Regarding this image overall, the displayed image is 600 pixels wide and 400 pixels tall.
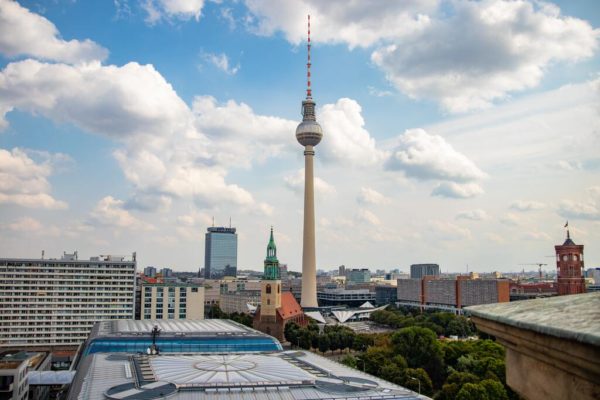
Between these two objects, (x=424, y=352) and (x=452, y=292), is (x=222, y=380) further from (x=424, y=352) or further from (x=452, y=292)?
(x=452, y=292)

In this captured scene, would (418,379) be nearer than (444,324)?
Yes

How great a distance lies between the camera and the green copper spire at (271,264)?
4594 inches

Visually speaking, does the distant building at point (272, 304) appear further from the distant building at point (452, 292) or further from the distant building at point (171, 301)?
the distant building at point (452, 292)

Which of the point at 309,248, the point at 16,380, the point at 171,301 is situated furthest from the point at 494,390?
the point at 309,248

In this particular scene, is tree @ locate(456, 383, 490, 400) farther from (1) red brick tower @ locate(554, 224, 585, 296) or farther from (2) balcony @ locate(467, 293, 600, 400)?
(1) red brick tower @ locate(554, 224, 585, 296)

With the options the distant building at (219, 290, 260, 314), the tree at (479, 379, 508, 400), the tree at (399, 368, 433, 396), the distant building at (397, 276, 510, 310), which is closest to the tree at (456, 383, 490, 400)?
the tree at (479, 379, 508, 400)

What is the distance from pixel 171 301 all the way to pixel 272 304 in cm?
2122

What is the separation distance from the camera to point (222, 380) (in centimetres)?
4116

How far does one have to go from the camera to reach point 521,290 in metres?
166

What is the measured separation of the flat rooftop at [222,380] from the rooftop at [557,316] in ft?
111

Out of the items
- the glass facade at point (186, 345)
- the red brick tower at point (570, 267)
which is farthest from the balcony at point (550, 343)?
the red brick tower at point (570, 267)

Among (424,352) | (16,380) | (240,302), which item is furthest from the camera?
(240,302)

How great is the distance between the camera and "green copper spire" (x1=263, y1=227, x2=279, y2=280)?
383ft

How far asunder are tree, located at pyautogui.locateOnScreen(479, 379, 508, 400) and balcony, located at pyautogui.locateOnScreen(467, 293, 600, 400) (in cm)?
5270
